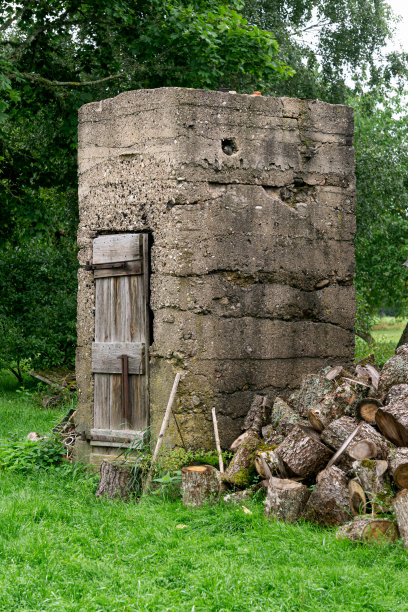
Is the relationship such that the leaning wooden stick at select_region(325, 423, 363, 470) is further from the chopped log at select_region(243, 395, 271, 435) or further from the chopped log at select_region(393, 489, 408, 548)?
the chopped log at select_region(243, 395, 271, 435)

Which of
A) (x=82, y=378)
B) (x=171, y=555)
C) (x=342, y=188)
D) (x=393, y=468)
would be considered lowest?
(x=171, y=555)

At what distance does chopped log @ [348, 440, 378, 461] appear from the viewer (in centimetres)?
560

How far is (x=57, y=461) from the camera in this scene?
7641mm

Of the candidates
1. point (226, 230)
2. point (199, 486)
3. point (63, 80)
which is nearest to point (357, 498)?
point (199, 486)

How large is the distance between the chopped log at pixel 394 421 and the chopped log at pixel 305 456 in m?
0.47

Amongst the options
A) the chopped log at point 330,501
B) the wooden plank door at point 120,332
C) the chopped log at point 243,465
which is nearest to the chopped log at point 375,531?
the chopped log at point 330,501

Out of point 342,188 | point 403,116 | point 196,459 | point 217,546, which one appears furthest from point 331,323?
point 403,116

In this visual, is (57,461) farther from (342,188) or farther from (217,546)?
(342,188)

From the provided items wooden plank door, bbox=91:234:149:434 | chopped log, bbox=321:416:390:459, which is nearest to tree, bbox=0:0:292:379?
wooden plank door, bbox=91:234:149:434

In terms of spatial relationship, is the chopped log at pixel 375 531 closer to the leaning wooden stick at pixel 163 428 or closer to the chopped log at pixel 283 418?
the chopped log at pixel 283 418

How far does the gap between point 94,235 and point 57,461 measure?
7.68ft

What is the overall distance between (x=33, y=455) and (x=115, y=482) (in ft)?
4.93

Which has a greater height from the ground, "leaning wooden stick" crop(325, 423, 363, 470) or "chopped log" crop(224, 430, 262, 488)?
"leaning wooden stick" crop(325, 423, 363, 470)

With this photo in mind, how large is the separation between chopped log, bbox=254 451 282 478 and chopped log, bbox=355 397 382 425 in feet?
2.57
